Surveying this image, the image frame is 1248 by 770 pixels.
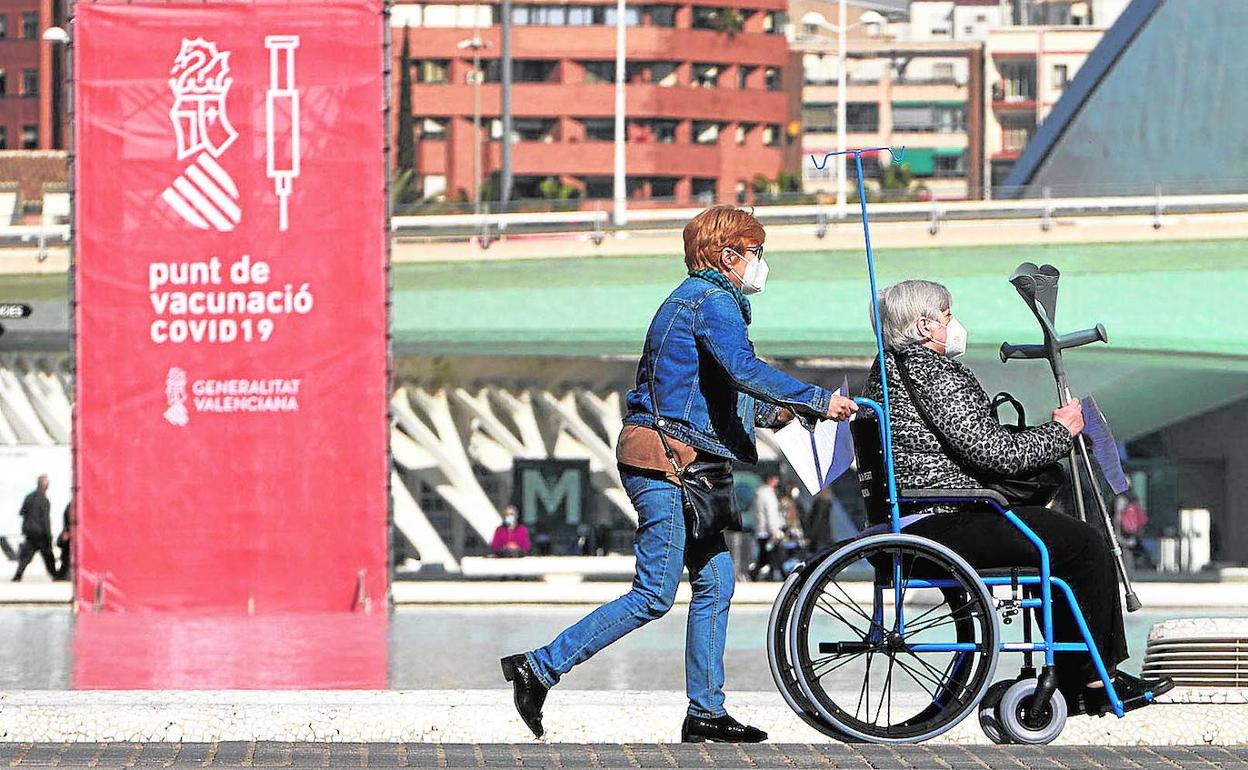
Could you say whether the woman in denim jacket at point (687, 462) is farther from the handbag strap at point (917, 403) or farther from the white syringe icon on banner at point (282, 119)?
the white syringe icon on banner at point (282, 119)

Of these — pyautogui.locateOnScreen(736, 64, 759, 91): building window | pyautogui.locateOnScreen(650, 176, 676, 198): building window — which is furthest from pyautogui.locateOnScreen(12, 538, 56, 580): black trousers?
pyautogui.locateOnScreen(736, 64, 759, 91): building window

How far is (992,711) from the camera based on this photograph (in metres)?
7.52

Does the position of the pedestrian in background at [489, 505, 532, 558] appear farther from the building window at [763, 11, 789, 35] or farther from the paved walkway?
the building window at [763, 11, 789, 35]

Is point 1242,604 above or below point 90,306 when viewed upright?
below

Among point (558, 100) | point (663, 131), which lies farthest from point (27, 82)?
point (663, 131)

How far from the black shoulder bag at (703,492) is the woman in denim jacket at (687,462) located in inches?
0.7

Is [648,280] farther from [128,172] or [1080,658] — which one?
[1080,658]

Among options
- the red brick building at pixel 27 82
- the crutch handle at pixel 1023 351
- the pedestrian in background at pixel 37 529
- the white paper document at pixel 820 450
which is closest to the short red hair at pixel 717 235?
the white paper document at pixel 820 450

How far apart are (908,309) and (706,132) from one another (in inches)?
3924

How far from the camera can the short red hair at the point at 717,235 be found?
7.80 m

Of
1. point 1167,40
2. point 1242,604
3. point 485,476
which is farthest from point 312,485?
point 485,476

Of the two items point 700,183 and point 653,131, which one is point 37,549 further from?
point 700,183

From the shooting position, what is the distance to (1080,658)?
7.43 meters

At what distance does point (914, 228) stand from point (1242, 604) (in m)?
10.5
